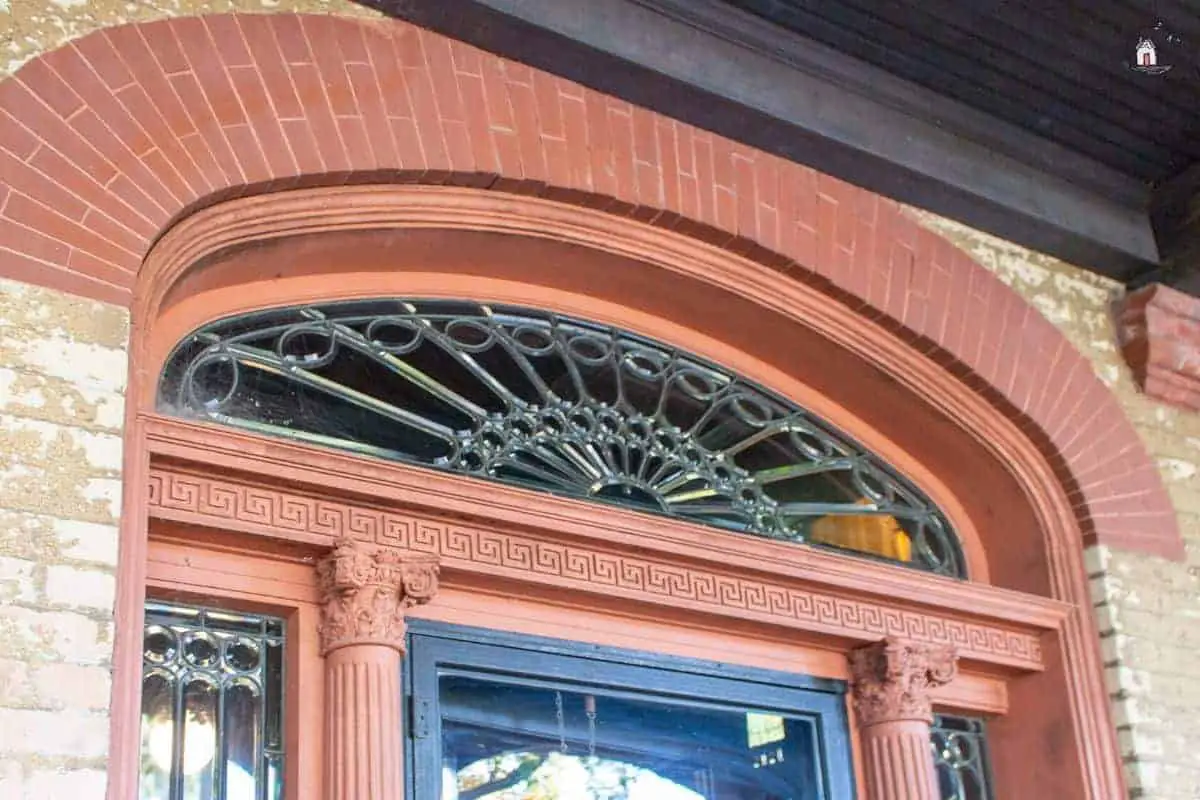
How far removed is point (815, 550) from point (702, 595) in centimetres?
42

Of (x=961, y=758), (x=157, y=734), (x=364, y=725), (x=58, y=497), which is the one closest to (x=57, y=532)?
(x=58, y=497)

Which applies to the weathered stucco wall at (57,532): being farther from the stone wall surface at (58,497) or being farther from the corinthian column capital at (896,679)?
the corinthian column capital at (896,679)

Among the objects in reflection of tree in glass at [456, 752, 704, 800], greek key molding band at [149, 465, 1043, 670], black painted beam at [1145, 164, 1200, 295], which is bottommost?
reflection of tree in glass at [456, 752, 704, 800]

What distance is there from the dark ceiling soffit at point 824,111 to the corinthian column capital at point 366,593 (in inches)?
61.2

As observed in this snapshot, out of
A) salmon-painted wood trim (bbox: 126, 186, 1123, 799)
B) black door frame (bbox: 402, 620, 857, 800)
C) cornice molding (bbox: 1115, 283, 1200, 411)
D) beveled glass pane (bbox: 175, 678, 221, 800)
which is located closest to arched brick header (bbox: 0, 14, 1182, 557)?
salmon-painted wood trim (bbox: 126, 186, 1123, 799)

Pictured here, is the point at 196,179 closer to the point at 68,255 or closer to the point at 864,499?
the point at 68,255

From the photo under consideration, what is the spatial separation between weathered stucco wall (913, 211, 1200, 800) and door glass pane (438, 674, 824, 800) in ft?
3.73

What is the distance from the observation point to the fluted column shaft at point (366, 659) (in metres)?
3.74

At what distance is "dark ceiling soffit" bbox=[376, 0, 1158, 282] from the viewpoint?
4625 millimetres

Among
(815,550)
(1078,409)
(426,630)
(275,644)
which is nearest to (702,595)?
(815,550)

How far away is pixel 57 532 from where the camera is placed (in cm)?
327

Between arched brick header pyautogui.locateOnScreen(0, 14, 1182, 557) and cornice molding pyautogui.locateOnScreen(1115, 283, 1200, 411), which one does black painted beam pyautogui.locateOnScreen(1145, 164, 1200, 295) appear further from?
arched brick header pyautogui.locateOnScreen(0, 14, 1182, 557)

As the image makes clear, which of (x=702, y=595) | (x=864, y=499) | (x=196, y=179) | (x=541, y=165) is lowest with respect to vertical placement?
(x=702, y=595)

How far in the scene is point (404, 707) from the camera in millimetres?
4000
